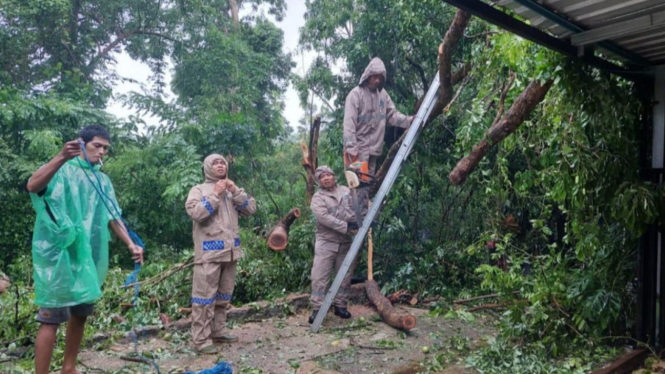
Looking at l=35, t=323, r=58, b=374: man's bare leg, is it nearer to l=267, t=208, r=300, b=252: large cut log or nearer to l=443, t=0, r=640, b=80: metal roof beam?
l=443, t=0, r=640, b=80: metal roof beam

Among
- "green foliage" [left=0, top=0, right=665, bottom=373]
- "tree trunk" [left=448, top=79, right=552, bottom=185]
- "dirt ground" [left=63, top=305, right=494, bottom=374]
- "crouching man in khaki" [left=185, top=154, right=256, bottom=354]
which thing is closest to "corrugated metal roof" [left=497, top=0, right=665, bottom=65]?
"green foliage" [left=0, top=0, right=665, bottom=373]

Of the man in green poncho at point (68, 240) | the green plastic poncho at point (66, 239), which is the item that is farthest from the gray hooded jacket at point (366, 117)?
the green plastic poncho at point (66, 239)

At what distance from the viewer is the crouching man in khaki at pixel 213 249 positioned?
4617 millimetres

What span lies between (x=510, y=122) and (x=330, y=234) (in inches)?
88.9

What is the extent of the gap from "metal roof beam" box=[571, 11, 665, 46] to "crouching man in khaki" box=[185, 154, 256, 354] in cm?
309

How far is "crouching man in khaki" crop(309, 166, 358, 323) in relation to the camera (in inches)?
224

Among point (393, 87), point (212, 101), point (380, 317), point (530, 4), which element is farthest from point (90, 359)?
point (212, 101)

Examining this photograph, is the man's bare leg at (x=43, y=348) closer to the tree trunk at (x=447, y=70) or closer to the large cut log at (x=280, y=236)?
the large cut log at (x=280, y=236)

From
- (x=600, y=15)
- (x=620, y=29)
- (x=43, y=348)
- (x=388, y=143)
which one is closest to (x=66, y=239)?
(x=43, y=348)

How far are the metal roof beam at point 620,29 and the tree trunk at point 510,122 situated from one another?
1.99 feet

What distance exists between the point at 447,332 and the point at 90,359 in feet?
11.2

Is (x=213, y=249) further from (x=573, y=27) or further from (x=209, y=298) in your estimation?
(x=573, y=27)

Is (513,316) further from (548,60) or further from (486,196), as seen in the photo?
(486,196)

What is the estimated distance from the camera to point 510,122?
4672 mm
